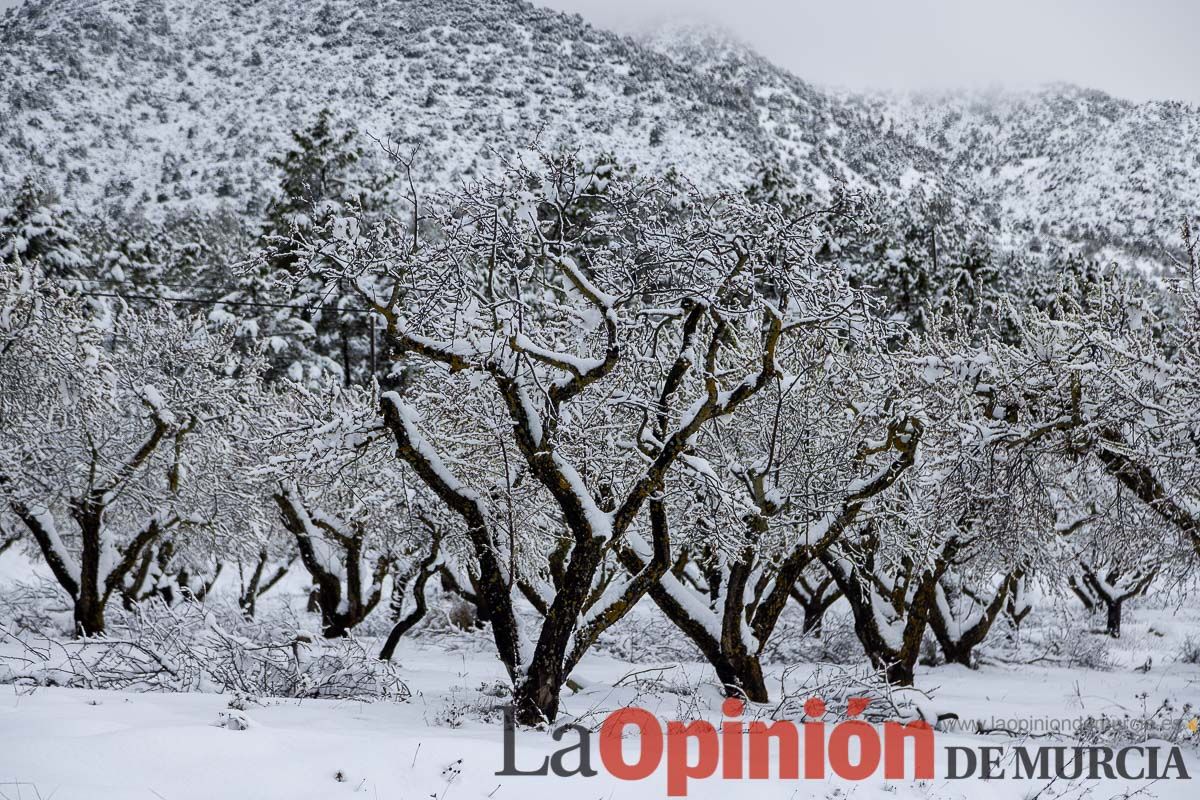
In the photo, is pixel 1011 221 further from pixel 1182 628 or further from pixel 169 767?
pixel 169 767

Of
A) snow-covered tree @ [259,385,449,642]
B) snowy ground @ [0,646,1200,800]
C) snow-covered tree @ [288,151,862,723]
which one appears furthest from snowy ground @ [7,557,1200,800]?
snow-covered tree @ [259,385,449,642]

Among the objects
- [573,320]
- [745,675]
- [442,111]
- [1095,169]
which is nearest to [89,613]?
[573,320]

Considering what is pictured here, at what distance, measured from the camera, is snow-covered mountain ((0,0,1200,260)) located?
86500 mm

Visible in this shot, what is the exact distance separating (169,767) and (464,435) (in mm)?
4872

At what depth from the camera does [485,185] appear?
656 centimetres

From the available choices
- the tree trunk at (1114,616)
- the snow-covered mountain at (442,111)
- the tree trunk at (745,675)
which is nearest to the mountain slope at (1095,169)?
the snow-covered mountain at (442,111)

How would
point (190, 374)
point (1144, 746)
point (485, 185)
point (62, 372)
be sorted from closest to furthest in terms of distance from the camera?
point (485, 185), point (1144, 746), point (62, 372), point (190, 374)

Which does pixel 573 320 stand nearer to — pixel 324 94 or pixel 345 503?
pixel 345 503

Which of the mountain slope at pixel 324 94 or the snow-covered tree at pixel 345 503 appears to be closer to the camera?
the snow-covered tree at pixel 345 503

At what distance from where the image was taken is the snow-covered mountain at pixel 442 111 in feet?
284

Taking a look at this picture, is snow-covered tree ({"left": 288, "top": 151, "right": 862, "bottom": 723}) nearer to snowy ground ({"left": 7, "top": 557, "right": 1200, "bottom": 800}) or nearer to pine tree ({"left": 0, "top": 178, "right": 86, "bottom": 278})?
snowy ground ({"left": 7, "top": 557, "right": 1200, "bottom": 800})

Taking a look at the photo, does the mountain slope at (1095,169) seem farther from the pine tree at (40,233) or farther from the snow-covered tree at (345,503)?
the pine tree at (40,233)

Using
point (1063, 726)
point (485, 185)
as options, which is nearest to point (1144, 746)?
point (1063, 726)

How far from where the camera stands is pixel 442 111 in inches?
4104
